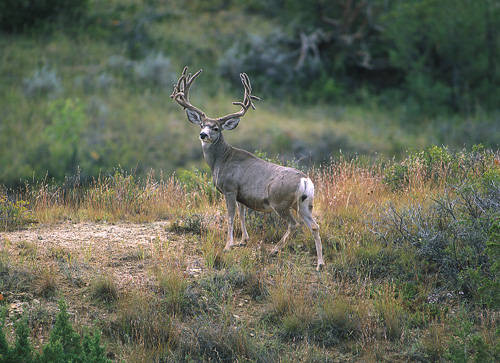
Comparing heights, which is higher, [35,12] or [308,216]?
[35,12]

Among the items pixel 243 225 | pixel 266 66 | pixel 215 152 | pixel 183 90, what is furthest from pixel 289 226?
pixel 266 66

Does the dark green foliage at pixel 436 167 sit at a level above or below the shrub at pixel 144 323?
above

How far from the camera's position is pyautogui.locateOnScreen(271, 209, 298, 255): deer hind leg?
8055 mm

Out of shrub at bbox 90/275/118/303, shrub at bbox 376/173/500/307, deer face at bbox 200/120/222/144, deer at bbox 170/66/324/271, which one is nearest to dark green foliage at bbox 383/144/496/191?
shrub at bbox 376/173/500/307

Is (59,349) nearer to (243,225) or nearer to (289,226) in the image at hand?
(289,226)

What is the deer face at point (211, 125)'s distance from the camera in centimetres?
857

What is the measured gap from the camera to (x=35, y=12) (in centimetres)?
3291

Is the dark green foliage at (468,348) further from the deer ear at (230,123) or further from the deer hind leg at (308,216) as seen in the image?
the deer ear at (230,123)

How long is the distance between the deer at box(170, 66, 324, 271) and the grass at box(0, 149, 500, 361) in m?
0.53

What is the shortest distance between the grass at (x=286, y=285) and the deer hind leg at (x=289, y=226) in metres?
0.17

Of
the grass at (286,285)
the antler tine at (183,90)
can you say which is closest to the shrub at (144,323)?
the grass at (286,285)

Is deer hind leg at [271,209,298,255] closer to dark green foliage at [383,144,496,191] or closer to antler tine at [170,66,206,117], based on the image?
antler tine at [170,66,206,117]

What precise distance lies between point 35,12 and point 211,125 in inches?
1102

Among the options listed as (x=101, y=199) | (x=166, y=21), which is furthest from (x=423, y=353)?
(x=166, y=21)
